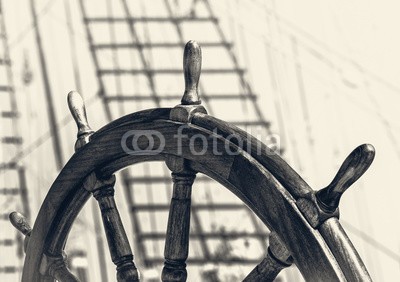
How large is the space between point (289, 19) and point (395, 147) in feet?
2.38

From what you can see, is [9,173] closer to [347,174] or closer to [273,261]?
[273,261]

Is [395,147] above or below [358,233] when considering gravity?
above

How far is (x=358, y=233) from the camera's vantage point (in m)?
3.24

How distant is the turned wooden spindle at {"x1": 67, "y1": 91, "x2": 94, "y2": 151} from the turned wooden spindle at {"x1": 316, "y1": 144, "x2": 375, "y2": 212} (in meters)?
0.34

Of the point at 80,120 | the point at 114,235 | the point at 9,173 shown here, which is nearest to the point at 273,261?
the point at 114,235

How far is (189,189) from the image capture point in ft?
2.89

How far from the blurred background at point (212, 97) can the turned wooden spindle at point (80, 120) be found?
2.30m

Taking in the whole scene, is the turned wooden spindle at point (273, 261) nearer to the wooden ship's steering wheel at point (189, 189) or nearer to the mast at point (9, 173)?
the wooden ship's steering wheel at point (189, 189)

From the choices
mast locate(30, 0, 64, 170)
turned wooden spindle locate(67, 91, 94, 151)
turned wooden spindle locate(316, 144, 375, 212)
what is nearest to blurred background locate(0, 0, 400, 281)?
mast locate(30, 0, 64, 170)

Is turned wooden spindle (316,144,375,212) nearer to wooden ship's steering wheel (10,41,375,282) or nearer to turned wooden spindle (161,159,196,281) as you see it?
wooden ship's steering wheel (10,41,375,282)

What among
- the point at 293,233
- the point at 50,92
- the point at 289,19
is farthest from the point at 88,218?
the point at 293,233

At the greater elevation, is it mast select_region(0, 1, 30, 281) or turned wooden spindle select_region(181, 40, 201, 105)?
mast select_region(0, 1, 30, 281)

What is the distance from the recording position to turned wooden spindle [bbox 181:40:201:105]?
863mm

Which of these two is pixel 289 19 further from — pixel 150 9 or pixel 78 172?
pixel 78 172
